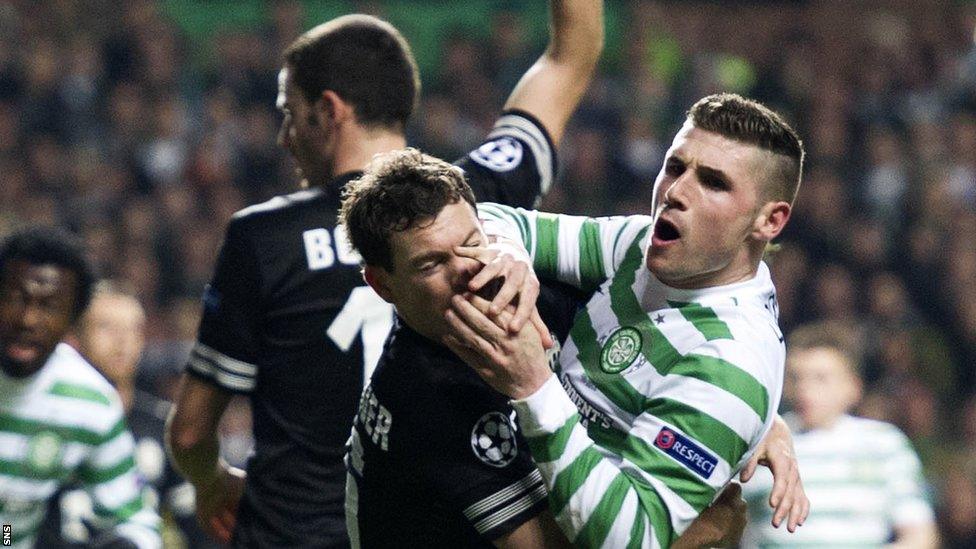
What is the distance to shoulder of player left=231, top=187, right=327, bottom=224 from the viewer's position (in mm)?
3303

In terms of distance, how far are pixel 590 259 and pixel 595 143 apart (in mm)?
7224

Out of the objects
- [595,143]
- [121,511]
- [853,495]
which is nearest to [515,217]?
[121,511]

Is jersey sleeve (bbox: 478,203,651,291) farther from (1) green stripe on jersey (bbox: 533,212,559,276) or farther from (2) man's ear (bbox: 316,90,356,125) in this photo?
(2) man's ear (bbox: 316,90,356,125)

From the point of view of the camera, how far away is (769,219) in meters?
2.79

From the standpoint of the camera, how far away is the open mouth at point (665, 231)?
8.95 feet

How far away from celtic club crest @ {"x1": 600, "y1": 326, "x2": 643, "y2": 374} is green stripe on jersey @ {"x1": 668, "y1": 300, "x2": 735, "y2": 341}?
0.10 meters

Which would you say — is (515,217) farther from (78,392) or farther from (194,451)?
(78,392)

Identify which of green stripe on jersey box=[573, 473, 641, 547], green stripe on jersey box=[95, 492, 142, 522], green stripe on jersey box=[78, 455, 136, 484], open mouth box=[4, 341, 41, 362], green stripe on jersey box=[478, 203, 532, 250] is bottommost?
green stripe on jersey box=[95, 492, 142, 522]

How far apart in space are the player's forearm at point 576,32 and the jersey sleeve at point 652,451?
118 centimetres

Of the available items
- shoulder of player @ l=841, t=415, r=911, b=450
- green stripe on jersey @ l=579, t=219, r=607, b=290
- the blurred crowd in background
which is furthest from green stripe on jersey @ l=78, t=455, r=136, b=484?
the blurred crowd in background

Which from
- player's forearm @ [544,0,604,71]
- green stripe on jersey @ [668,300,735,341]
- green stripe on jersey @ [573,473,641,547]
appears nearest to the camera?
green stripe on jersey @ [573,473,641,547]

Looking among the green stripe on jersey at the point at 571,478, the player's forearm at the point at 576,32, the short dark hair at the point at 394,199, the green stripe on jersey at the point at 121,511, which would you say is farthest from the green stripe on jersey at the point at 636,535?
the green stripe on jersey at the point at 121,511

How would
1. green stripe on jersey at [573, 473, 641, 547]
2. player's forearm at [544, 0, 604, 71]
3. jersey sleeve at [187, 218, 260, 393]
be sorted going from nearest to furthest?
green stripe on jersey at [573, 473, 641, 547] → jersey sleeve at [187, 218, 260, 393] → player's forearm at [544, 0, 604, 71]

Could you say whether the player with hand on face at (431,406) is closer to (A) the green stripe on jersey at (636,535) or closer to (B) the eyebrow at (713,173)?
(A) the green stripe on jersey at (636,535)
